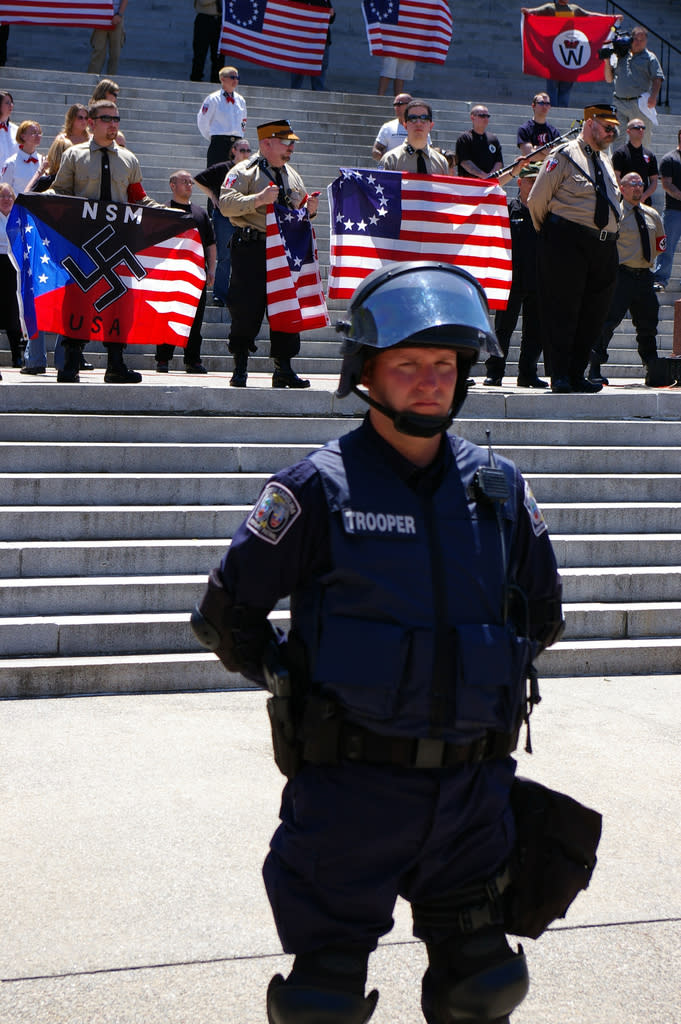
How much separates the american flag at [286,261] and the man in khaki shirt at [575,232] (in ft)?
5.16

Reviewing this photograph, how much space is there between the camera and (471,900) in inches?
94.0

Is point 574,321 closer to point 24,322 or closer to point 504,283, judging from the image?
point 504,283

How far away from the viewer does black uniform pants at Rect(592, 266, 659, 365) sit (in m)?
10.7

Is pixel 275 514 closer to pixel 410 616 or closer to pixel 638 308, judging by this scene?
pixel 410 616

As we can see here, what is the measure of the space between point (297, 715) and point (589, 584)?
440 centimetres

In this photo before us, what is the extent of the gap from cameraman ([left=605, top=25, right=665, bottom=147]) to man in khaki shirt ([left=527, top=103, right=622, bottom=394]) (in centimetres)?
715

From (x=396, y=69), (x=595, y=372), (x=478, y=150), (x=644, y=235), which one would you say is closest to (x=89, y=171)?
(x=595, y=372)

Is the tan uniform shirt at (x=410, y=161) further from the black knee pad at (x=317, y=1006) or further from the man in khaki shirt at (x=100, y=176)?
the black knee pad at (x=317, y=1006)

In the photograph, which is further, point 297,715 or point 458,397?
point 458,397

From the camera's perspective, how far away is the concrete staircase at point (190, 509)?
577cm

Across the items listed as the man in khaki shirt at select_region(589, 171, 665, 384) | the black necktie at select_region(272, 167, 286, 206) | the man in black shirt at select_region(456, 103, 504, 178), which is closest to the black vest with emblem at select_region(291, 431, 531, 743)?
the black necktie at select_region(272, 167, 286, 206)

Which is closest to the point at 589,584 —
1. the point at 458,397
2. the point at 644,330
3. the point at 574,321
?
the point at 574,321

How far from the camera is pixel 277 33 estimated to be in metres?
17.9

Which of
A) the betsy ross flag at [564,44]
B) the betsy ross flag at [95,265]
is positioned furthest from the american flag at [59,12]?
the betsy ross flag at [95,265]
